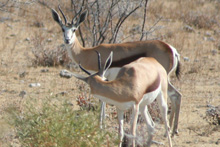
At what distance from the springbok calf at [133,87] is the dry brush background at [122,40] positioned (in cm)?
53

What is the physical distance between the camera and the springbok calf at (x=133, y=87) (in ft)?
15.5

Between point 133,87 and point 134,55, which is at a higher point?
point 133,87

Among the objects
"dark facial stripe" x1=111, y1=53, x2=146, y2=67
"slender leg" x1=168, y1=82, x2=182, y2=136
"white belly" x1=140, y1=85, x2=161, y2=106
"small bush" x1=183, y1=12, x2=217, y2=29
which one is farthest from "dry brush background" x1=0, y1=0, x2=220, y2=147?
"white belly" x1=140, y1=85, x2=161, y2=106

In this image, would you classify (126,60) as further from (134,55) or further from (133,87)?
(133,87)

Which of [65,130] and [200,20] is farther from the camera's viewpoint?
[200,20]

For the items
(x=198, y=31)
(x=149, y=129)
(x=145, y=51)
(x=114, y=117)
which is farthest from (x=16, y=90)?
(x=198, y=31)

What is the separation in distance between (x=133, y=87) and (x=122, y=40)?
4.14 m

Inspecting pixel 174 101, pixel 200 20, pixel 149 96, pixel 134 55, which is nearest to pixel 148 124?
pixel 149 96

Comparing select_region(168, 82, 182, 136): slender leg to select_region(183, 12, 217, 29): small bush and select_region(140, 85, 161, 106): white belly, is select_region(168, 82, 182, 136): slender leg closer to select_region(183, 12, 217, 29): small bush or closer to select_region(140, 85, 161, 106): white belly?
select_region(140, 85, 161, 106): white belly

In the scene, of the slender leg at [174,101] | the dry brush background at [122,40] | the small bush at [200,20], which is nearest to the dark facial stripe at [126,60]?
the slender leg at [174,101]

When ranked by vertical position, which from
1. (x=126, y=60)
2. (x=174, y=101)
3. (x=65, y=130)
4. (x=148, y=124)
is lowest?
(x=174, y=101)

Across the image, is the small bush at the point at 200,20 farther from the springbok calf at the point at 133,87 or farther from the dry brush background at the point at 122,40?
the springbok calf at the point at 133,87

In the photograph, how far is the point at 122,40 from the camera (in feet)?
29.3

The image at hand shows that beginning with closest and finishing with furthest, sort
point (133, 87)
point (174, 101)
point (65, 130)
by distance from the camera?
1. point (65, 130)
2. point (133, 87)
3. point (174, 101)
